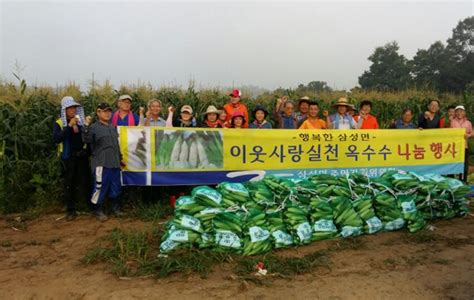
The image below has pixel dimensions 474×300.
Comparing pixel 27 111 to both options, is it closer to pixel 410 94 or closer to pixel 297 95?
pixel 297 95

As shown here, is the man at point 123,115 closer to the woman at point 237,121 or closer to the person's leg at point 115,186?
the person's leg at point 115,186

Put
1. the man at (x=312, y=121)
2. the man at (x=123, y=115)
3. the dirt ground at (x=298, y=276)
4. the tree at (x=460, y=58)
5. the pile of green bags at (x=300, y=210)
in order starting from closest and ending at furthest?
the dirt ground at (x=298, y=276), the pile of green bags at (x=300, y=210), the man at (x=123, y=115), the man at (x=312, y=121), the tree at (x=460, y=58)

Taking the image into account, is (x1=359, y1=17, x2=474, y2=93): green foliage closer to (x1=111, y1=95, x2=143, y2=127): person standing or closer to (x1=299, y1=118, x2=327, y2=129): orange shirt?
(x1=299, y1=118, x2=327, y2=129): orange shirt

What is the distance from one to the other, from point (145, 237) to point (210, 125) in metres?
2.42

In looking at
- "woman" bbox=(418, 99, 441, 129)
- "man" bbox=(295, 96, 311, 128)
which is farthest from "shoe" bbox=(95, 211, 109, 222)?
"woman" bbox=(418, 99, 441, 129)

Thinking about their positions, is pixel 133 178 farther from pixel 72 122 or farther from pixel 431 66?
pixel 431 66

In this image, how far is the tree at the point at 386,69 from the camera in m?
37.9

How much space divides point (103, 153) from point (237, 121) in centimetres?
218

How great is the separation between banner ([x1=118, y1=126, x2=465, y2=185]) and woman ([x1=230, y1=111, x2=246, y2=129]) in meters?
0.19

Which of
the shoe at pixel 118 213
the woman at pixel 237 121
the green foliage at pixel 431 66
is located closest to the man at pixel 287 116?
the woman at pixel 237 121

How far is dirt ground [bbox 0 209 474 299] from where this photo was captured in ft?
10.9

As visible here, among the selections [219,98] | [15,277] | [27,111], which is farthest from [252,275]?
[219,98]

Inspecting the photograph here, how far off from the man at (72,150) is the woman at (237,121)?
2.37 m

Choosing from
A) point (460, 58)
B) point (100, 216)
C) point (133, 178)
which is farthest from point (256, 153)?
point (460, 58)
